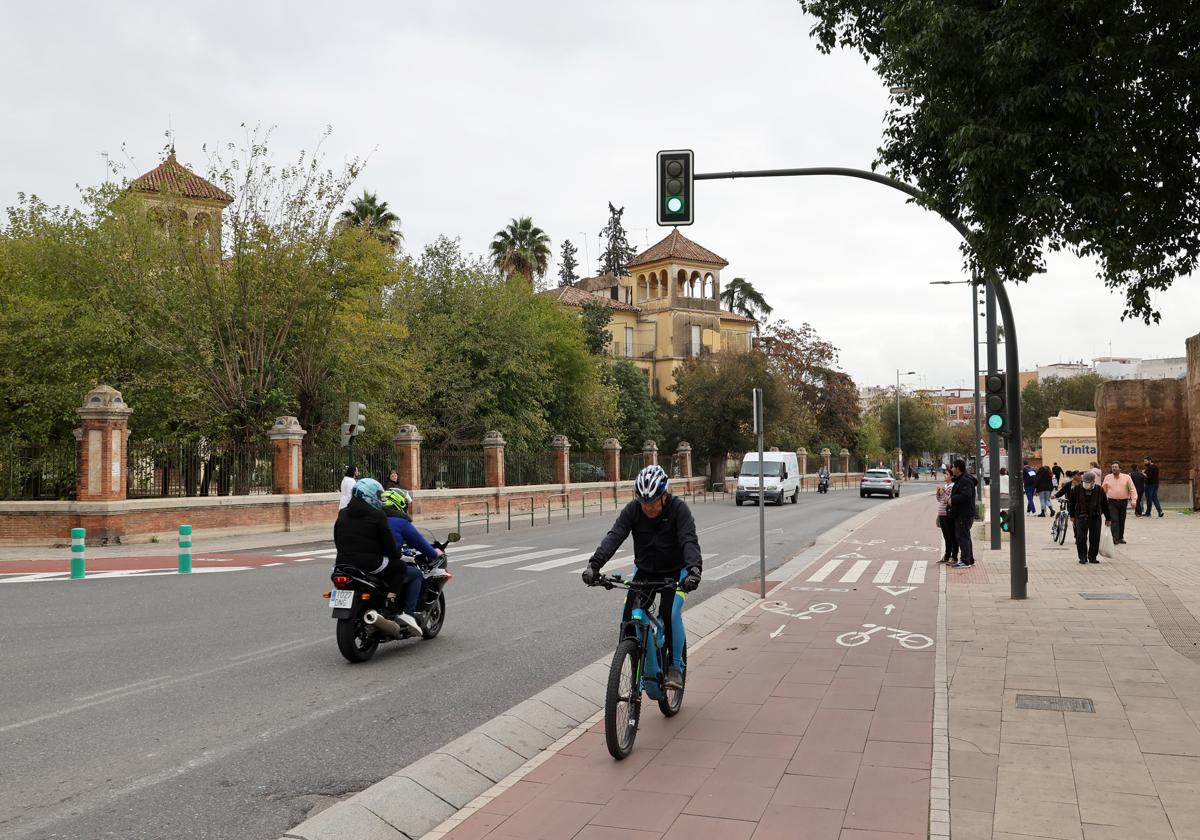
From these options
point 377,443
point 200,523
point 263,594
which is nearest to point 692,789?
point 263,594

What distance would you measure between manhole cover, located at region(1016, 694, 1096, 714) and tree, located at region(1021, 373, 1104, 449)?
90932 mm

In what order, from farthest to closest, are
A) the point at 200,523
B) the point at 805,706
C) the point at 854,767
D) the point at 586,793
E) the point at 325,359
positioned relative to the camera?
the point at 325,359, the point at 200,523, the point at 805,706, the point at 854,767, the point at 586,793

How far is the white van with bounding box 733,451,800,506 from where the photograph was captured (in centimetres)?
4131

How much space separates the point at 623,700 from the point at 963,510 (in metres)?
12.7

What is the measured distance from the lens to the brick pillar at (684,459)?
56406 mm

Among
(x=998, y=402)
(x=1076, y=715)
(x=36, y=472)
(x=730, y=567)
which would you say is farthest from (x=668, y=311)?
(x=1076, y=715)

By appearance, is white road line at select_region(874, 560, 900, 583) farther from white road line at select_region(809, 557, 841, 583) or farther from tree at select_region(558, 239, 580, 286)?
tree at select_region(558, 239, 580, 286)

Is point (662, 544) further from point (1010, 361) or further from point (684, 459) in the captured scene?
point (684, 459)

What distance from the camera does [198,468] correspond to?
26.7 m

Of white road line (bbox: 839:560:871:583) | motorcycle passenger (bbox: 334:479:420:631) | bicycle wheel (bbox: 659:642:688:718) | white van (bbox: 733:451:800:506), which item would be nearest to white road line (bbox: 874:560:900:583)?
white road line (bbox: 839:560:871:583)

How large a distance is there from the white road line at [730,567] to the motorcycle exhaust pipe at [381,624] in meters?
7.67

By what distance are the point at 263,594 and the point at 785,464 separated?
32303mm

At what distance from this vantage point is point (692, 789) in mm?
5352

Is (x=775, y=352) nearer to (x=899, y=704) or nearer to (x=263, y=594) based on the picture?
(x=263, y=594)
